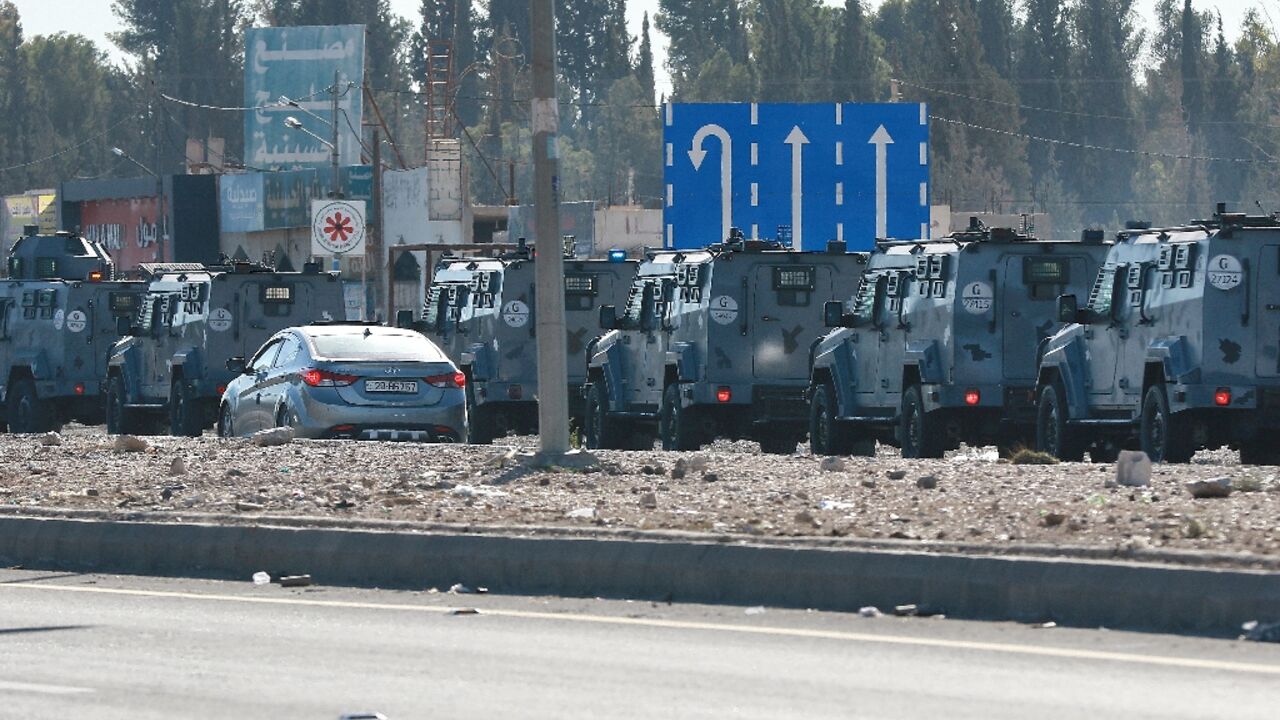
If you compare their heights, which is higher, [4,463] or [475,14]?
[475,14]

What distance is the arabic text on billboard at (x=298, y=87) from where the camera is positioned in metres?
85.2

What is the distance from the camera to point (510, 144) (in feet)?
498

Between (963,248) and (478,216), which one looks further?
(478,216)

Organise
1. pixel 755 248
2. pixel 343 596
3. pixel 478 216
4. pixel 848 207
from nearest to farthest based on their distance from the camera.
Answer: pixel 343 596 → pixel 755 248 → pixel 848 207 → pixel 478 216

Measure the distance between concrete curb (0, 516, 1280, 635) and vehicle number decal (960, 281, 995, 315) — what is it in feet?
32.1

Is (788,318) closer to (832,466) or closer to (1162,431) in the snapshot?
(1162,431)

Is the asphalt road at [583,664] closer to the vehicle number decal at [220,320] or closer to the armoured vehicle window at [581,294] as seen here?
the armoured vehicle window at [581,294]

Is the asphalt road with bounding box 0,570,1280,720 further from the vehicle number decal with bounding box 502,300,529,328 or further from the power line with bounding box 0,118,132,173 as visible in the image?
the power line with bounding box 0,118,132,173

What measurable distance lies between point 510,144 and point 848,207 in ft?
386

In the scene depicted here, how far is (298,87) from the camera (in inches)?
3465

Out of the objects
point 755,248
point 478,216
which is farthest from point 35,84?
point 755,248

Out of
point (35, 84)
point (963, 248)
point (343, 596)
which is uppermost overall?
point (35, 84)

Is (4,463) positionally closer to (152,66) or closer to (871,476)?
(871,476)

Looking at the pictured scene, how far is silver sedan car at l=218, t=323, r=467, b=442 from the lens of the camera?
24.0 meters
